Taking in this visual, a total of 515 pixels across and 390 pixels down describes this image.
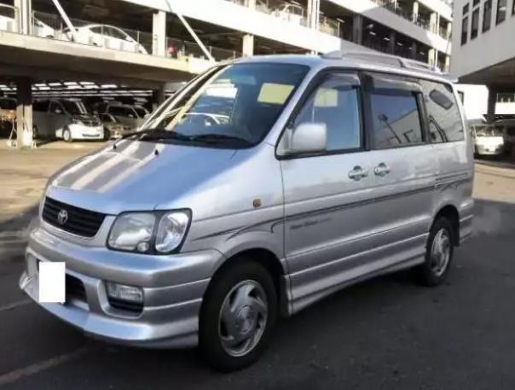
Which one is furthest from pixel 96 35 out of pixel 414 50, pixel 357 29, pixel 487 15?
pixel 414 50

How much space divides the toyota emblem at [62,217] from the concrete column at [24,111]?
82.9 ft

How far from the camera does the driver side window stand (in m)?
4.50

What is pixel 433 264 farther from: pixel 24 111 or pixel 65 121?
pixel 65 121

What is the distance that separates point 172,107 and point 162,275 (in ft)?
6.29

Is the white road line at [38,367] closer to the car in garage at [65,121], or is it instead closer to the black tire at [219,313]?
the black tire at [219,313]

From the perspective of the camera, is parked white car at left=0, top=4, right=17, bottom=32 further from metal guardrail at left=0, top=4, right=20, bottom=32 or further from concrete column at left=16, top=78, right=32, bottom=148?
concrete column at left=16, top=78, right=32, bottom=148

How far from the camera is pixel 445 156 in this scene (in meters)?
5.92

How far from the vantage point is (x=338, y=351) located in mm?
4398

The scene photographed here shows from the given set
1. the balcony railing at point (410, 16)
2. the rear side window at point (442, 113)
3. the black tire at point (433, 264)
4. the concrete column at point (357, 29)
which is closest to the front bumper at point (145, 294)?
the black tire at point (433, 264)

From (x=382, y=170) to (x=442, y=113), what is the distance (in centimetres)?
155

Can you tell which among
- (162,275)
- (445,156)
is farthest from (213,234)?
(445,156)

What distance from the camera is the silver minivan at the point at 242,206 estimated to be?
139 inches

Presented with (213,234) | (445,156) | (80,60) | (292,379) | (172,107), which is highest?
(80,60)

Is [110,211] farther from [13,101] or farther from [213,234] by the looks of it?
[13,101]
